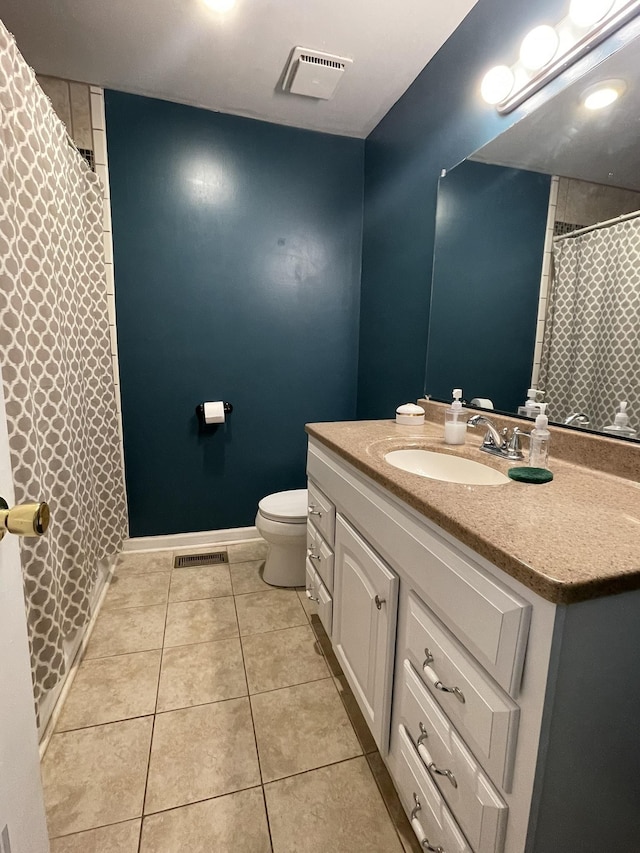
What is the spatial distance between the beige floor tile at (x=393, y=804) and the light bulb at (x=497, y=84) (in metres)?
2.08

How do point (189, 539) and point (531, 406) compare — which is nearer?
point (531, 406)

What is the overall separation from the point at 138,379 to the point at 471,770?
210 centimetres

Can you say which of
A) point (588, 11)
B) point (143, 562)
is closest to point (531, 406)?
point (588, 11)

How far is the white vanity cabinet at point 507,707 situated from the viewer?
547mm

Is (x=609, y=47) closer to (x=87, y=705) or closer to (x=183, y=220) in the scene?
(x=183, y=220)

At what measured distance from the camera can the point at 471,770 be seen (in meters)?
0.67

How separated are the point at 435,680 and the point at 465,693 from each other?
0.10m

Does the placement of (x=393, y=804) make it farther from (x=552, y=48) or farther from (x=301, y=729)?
(x=552, y=48)

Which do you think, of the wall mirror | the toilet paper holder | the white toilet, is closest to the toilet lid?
the white toilet

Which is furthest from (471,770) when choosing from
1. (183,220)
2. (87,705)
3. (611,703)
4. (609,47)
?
(183,220)

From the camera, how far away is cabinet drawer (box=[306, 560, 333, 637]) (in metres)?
1.41

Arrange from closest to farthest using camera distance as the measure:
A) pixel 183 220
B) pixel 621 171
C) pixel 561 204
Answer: pixel 621 171 < pixel 561 204 < pixel 183 220

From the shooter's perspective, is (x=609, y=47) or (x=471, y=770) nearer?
(x=471, y=770)

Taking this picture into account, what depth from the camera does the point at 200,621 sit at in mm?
1753
